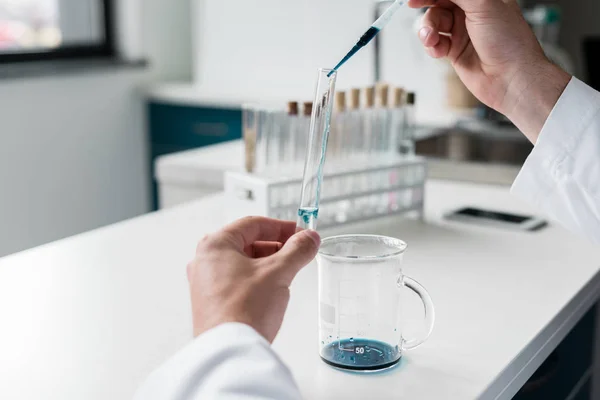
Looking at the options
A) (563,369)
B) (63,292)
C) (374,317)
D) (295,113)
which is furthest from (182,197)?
(374,317)

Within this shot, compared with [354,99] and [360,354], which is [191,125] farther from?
[360,354]

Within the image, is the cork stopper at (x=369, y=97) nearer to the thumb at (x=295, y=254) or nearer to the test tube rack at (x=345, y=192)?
the test tube rack at (x=345, y=192)

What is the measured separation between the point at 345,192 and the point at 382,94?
22cm

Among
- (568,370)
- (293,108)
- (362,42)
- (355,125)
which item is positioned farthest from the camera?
(355,125)

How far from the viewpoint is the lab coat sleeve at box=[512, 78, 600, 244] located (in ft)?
3.60

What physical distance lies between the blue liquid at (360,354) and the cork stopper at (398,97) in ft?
2.43

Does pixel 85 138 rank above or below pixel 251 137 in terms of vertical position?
below

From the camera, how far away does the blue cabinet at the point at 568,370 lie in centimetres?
114

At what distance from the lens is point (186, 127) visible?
366 cm

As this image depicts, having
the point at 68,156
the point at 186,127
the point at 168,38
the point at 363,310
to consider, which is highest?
the point at 168,38

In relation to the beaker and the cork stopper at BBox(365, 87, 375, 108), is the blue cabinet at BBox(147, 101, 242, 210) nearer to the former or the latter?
the cork stopper at BBox(365, 87, 375, 108)

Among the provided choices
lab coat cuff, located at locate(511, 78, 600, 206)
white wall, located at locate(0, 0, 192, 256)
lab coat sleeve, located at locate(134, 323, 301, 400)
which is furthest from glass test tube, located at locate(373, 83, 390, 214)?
white wall, located at locate(0, 0, 192, 256)

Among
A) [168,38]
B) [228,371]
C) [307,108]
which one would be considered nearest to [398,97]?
[307,108]

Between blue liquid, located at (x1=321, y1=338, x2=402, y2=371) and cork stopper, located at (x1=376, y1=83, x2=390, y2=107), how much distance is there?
723 millimetres
